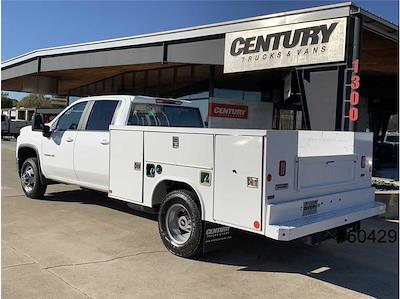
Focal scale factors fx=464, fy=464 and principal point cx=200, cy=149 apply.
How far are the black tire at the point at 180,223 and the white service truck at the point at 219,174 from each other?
0.04ft

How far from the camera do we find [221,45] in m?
12.1

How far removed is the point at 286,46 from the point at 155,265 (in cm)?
650

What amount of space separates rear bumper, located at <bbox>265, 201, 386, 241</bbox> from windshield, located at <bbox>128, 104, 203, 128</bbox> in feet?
10.8

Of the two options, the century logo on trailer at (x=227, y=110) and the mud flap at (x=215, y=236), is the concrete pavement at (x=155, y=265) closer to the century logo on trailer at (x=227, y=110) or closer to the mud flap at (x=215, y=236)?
the mud flap at (x=215, y=236)

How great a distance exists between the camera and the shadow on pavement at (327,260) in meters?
5.07

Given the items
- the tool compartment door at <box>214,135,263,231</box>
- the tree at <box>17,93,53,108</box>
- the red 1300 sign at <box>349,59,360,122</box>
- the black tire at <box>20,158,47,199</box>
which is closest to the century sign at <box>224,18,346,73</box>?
the red 1300 sign at <box>349,59,360,122</box>

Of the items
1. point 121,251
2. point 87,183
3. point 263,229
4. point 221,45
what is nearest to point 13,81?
point 221,45

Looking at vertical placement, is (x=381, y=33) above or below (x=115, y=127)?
above

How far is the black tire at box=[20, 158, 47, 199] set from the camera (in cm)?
898

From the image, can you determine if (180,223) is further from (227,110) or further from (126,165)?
(227,110)

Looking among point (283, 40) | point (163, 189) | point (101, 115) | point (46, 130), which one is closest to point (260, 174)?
point (163, 189)

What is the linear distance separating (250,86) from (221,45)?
499 cm

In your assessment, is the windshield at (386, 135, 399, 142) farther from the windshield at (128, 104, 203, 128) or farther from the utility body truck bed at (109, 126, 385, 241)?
the utility body truck bed at (109, 126, 385, 241)

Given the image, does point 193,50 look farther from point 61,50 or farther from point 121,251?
point 121,251
